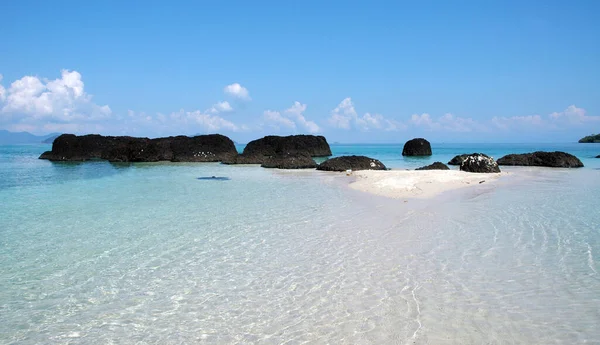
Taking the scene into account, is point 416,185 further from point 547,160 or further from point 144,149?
point 144,149

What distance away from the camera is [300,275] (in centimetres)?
574

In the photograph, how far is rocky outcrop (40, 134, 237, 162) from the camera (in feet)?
122

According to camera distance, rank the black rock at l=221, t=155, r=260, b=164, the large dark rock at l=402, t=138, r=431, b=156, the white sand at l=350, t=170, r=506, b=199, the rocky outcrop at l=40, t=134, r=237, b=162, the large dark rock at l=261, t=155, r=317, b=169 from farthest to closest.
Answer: the large dark rock at l=402, t=138, r=431, b=156, the rocky outcrop at l=40, t=134, r=237, b=162, the black rock at l=221, t=155, r=260, b=164, the large dark rock at l=261, t=155, r=317, b=169, the white sand at l=350, t=170, r=506, b=199

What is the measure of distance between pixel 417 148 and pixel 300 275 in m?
54.4

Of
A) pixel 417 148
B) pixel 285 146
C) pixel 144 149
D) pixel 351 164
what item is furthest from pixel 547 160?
pixel 144 149

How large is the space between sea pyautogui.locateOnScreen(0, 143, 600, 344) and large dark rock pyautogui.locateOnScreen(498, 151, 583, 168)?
865 inches

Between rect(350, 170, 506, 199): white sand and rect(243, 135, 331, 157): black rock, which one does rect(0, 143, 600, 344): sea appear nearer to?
rect(350, 170, 506, 199): white sand

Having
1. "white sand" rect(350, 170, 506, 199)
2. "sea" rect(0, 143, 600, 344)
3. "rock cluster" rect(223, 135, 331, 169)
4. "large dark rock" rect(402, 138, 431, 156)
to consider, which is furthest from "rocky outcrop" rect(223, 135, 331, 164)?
"sea" rect(0, 143, 600, 344)

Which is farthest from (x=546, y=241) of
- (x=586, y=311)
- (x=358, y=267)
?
(x=358, y=267)

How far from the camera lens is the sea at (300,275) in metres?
4.15

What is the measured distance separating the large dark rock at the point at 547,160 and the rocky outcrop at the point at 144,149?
2250 centimetres

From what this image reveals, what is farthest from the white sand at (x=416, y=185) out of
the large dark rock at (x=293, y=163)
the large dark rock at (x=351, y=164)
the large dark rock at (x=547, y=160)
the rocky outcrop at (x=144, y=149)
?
the rocky outcrop at (x=144, y=149)

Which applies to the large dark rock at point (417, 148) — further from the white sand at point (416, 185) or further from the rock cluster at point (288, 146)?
the white sand at point (416, 185)

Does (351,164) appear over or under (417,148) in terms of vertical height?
under
